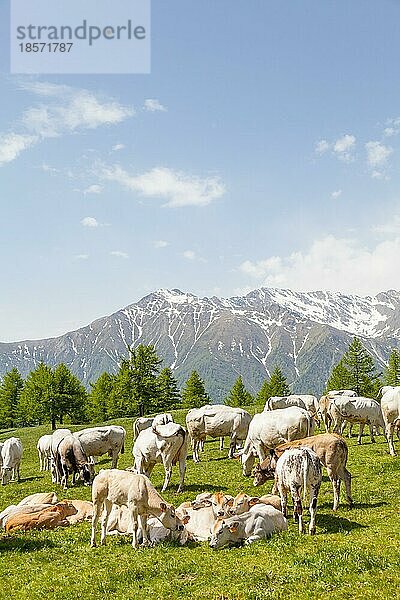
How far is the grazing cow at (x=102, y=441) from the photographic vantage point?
27.2 m

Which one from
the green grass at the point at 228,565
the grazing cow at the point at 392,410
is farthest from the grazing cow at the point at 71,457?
the grazing cow at the point at 392,410

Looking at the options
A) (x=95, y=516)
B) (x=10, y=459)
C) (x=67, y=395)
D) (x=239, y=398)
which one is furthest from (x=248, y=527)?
(x=239, y=398)

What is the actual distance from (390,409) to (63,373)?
56.6m

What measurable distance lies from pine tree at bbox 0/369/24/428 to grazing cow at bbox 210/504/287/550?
7215cm

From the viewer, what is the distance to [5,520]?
57.5ft

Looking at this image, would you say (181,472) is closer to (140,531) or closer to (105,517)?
(140,531)

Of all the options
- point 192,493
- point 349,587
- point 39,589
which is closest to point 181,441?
point 192,493

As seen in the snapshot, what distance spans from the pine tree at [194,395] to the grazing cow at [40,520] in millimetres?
62645

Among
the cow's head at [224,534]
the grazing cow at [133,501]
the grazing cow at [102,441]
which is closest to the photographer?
the cow's head at [224,534]

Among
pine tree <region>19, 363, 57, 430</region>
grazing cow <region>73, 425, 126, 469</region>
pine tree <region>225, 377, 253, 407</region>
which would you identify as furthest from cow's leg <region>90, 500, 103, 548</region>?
pine tree <region>225, 377, 253, 407</region>

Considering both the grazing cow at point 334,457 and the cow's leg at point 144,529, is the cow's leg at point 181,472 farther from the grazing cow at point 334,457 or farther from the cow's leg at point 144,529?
the cow's leg at point 144,529

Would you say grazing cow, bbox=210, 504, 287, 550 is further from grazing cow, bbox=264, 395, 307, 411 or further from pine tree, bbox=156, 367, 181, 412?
pine tree, bbox=156, 367, 181, 412

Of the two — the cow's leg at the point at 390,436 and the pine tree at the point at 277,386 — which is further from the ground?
→ the pine tree at the point at 277,386

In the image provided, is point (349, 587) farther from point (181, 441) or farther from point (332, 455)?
point (181, 441)
